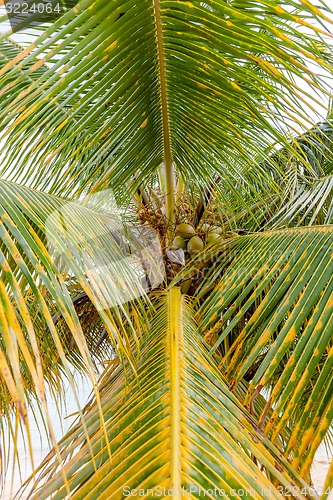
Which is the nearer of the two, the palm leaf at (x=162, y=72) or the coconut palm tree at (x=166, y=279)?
the coconut palm tree at (x=166, y=279)

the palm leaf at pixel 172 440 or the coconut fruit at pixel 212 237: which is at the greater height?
the coconut fruit at pixel 212 237

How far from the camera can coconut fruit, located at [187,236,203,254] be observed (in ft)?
3.13

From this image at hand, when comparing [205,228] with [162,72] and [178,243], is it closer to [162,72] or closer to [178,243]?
[178,243]

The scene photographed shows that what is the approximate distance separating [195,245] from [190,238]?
4cm

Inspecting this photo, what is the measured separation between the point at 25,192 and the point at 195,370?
0.28m

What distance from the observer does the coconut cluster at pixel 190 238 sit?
37.7 inches

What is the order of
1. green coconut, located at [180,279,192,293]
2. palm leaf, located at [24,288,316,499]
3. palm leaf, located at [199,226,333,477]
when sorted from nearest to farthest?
1. palm leaf, located at [24,288,316,499]
2. palm leaf, located at [199,226,333,477]
3. green coconut, located at [180,279,192,293]

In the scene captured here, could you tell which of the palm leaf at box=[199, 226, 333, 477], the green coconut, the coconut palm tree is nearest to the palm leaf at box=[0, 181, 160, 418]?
the coconut palm tree

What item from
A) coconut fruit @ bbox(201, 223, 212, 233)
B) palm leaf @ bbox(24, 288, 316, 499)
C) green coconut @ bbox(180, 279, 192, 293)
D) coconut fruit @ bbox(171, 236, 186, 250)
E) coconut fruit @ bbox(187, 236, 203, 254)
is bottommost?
palm leaf @ bbox(24, 288, 316, 499)

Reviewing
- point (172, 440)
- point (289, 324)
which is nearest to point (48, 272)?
point (172, 440)

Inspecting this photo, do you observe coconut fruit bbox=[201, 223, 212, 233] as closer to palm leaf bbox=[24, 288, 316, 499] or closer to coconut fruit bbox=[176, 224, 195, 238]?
coconut fruit bbox=[176, 224, 195, 238]

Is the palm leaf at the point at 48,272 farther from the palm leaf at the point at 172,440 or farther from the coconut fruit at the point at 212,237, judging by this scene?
the coconut fruit at the point at 212,237

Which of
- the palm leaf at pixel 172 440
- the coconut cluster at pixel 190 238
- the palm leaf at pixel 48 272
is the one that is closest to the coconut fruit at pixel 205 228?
the coconut cluster at pixel 190 238

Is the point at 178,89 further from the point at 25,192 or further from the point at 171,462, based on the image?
the point at 171,462
